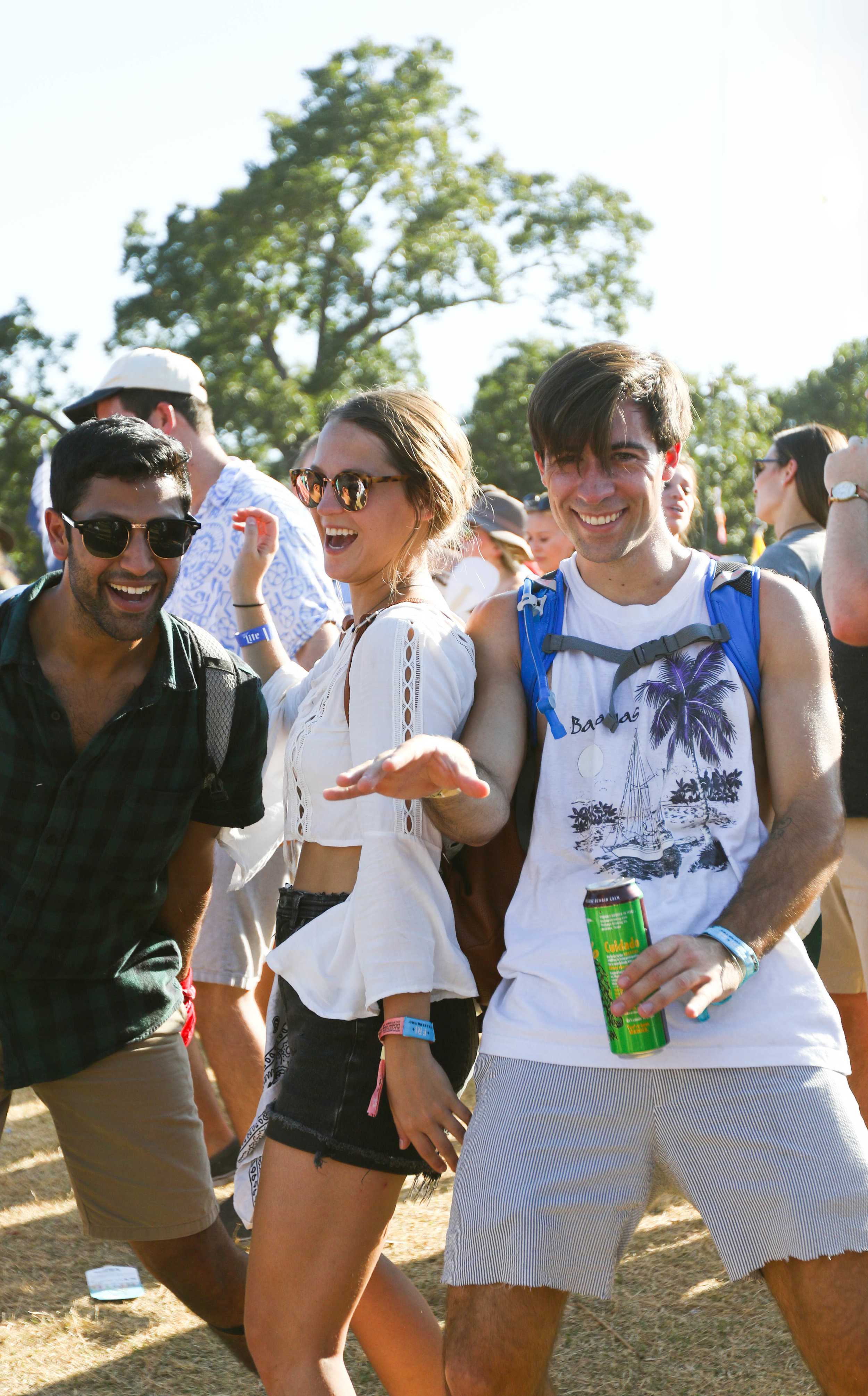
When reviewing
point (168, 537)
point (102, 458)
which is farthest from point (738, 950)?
point (102, 458)

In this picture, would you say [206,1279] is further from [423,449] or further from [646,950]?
[423,449]

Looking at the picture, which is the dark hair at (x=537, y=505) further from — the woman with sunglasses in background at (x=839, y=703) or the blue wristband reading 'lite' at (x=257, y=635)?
the blue wristband reading 'lite' at (x=257, y=635)

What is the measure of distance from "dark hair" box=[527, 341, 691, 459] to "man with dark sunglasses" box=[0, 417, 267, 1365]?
0.89 meters

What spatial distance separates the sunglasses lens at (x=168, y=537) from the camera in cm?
276

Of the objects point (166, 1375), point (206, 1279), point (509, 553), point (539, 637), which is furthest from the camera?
point (509, 553)

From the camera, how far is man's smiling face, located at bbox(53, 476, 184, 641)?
2732 millimetres

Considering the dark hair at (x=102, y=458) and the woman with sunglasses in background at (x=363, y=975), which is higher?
the dark hair at (x=102, y=458)

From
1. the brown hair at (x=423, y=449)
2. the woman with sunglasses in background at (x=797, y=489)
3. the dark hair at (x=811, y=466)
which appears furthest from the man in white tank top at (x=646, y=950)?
the dark hair at (x=811, y=466)

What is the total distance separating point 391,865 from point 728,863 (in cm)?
59

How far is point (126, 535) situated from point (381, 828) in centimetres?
97

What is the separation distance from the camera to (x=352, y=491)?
250 centimetres

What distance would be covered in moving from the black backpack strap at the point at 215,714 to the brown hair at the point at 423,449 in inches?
23.1

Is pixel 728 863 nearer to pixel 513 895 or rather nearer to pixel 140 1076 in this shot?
pixel 513 895

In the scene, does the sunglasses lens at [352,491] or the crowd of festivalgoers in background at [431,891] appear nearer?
the crowd of festivalgoers in background at [431,891]
